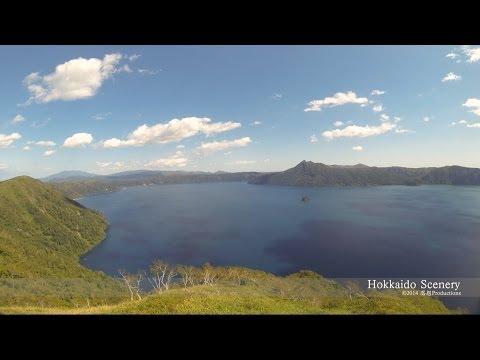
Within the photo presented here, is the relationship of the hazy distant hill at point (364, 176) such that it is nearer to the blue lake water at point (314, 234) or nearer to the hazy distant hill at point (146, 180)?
the blue lake water at point (314, 234)

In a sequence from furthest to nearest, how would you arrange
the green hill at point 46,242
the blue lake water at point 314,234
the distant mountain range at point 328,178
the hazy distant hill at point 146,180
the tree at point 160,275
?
the hazy distant hill at point 146,180
the distant mountain range at point 328,178
the blue lake water at point 314,234
the green hill at point 46,242
the tree at point 160,275

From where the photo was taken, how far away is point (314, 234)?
178 feet

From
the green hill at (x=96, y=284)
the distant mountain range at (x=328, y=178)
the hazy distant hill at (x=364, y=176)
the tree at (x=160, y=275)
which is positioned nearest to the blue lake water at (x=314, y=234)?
the green hill at (x=96, y=284)

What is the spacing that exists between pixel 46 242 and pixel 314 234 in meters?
43.2

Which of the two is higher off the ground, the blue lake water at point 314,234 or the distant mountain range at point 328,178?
the distant mountain range at point 328,178

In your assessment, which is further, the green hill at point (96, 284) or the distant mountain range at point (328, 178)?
the distant mountain range at point (328, 178)

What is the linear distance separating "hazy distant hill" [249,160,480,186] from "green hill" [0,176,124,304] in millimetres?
69026

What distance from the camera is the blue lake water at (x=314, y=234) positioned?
41.8 metres

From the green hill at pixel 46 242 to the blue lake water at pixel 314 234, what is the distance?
3.70m

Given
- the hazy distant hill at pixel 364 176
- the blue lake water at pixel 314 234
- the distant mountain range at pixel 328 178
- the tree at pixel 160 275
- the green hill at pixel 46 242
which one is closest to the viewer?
the tree at pixel 160 275
